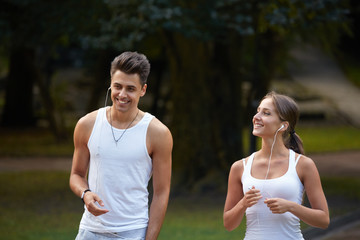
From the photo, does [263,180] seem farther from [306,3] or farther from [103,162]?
[306,3]

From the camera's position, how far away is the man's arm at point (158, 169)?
13.2 feet

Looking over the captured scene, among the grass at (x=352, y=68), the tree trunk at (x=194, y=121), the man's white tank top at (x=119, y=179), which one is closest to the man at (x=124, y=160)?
the man's white tank top at (x=119, y=179)

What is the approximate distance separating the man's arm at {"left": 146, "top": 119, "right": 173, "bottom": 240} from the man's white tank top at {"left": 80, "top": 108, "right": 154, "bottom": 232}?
0.17 ft

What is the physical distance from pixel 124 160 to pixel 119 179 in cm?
11

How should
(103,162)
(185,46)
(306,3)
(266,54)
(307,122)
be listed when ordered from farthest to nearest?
(307,122) < (266,54) < (185,46) < (306,3) < (103,162)

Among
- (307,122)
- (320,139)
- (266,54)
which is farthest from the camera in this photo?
(307,122)

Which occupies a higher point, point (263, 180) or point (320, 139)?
point (263, 180)

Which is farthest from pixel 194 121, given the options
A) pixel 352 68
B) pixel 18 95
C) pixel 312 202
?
pixel 352 68

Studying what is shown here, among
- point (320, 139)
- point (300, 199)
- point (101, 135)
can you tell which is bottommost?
point (320, 139)

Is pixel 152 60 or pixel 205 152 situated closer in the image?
pixel 205 152

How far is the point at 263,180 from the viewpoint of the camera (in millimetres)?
4016

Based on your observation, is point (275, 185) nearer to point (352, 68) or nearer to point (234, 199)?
point (234, 199)

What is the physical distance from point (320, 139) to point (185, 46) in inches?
576

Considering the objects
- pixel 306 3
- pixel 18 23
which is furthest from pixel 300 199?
pixel 18 23
